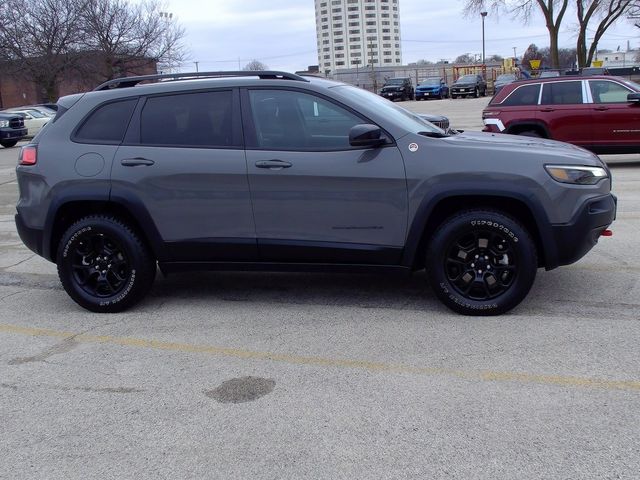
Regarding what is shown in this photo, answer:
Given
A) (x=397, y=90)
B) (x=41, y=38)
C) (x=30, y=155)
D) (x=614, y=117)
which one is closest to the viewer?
(x=30, y=155)

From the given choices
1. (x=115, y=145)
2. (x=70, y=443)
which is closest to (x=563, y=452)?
(x=70, y=443)

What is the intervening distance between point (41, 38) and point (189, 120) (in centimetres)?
4207

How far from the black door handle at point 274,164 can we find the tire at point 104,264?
1.21m

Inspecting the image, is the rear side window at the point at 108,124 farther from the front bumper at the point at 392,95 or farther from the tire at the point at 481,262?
the front bumper at the point at 392,95

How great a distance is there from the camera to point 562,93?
12.3m

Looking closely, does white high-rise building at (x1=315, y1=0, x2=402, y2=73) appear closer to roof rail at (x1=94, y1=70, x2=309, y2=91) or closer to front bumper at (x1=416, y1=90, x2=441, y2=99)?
front bumper at (x1=416, y1=90, x2=441, y2=99)

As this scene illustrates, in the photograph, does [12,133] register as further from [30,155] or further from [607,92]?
[30,155]

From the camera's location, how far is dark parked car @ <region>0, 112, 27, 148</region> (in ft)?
86.8

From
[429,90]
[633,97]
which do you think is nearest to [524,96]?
[633,97]

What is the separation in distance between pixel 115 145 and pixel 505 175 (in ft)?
9.96

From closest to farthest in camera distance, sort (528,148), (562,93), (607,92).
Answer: (528,148) < (607,92) < (562,93)

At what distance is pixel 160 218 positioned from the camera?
17.2 ft

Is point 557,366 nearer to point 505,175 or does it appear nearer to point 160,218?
point 505,175

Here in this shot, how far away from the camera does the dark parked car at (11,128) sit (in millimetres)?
26453
